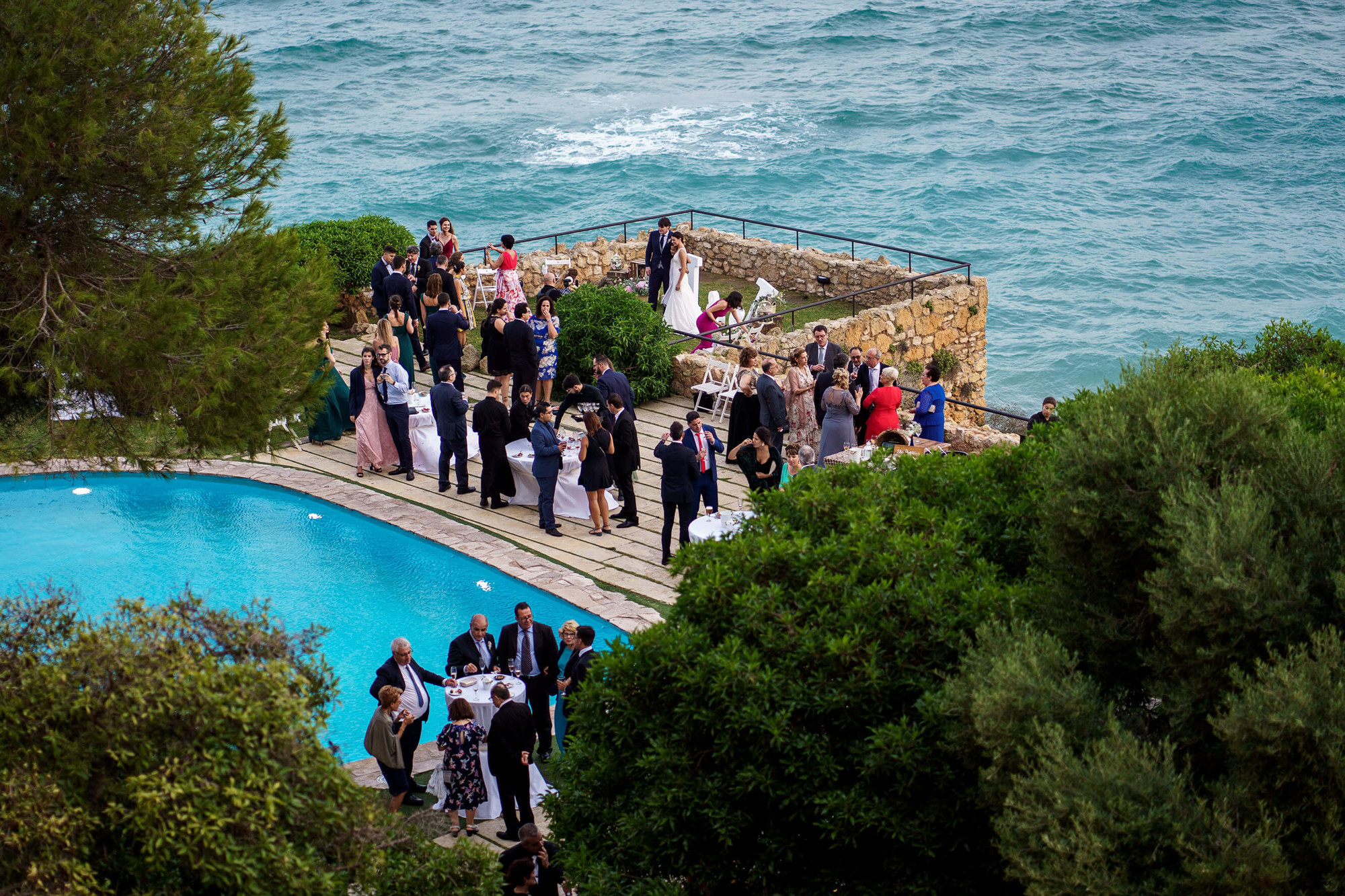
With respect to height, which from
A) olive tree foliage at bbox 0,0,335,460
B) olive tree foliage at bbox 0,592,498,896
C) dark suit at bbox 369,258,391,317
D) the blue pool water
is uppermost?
olive tree foliage at bbox 0,0,335,460

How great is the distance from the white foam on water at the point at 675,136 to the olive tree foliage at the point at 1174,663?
5285 cm

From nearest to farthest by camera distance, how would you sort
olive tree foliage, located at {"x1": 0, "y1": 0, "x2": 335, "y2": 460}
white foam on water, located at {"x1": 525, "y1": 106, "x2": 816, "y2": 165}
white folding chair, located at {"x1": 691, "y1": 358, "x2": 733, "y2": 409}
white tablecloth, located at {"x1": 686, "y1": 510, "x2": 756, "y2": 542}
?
olive tree foliage, located at {"x1": 0, "y1": 0, "x2": 335, "y2": 460} < white tablecloth, located at {"x1": 686, "y1": 510, "x2": 756, "y2": 542} < white folding chair, located at {"x1": 691, "y1": 358, "x2": 733, "y2": 409} < white foam on water, located at {"x1": 525, "y1": 106, "x2": 816, "y2": 165}

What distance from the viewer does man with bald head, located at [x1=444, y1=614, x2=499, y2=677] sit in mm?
9406

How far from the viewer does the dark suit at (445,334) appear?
1516 cm

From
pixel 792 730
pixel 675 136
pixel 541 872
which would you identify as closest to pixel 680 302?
pixel 541 872

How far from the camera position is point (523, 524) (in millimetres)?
13500

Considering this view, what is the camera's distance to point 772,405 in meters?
13.2

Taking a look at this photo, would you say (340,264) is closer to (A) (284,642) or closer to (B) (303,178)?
(A) (284,642)

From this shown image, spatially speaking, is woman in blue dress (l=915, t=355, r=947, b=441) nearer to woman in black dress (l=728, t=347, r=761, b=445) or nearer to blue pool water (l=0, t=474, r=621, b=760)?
woman in black dress (l=728, t=347, r=761, b=445)

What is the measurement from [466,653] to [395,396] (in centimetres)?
539

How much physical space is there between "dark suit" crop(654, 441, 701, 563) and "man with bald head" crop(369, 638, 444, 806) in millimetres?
3556

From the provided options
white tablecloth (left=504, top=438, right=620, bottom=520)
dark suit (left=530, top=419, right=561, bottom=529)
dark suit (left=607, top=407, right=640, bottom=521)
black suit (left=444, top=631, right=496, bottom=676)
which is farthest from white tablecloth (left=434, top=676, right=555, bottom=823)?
white tablecloth (left=504, top=438, right=620, bottom=520)

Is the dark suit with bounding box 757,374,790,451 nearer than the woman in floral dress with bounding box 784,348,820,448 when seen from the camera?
Yes

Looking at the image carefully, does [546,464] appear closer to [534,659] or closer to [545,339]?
[545,339]
